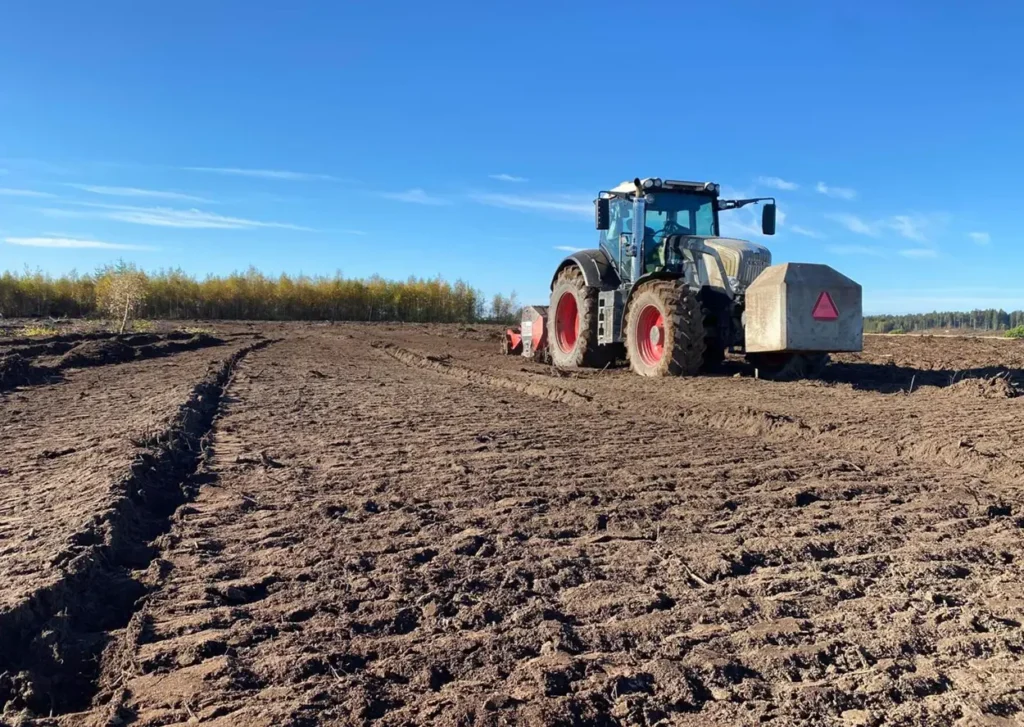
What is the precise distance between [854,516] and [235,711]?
312 cm

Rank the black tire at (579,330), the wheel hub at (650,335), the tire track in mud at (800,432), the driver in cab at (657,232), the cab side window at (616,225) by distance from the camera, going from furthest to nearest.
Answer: the black tire at (579,330) → the cab side window at (616,225) → the driver in cab at (657,232) → the wheel hub at (650,335) → the tire track in mud at (800,432)

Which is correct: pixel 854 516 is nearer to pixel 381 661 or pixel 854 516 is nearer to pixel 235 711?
pixel 381 661

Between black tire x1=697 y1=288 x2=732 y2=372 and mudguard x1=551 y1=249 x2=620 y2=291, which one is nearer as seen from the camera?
black tire x1=697 y1=288 x2=732 y2=372

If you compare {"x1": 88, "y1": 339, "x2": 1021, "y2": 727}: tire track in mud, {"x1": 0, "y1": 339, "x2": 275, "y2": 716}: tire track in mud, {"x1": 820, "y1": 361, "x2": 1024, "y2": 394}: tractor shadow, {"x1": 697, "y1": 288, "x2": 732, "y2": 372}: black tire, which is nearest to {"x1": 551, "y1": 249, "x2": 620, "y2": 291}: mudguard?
{"x1": 697, "y1": 288, "x2": 732, "y2": 372}: black tire

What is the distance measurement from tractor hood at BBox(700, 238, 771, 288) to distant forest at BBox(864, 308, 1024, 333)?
25392mm

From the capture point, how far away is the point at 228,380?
34.6 ft

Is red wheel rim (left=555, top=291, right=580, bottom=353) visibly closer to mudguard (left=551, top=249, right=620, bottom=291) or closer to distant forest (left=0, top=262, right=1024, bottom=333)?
mudguard (left=551, top=249, right=620, bottom=291)

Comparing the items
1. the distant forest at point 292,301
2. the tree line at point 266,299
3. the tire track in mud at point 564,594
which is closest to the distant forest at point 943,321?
the distant forest at point 292,301

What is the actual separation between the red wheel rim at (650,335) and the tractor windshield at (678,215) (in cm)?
128

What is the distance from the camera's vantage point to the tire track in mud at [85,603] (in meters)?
2.27

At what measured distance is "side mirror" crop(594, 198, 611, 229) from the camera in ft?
36.3

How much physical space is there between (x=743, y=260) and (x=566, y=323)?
4.49m

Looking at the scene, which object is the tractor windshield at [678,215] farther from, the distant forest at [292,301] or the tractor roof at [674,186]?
the distant forest at [292,301]

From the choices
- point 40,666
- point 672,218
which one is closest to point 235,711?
point 40,666
